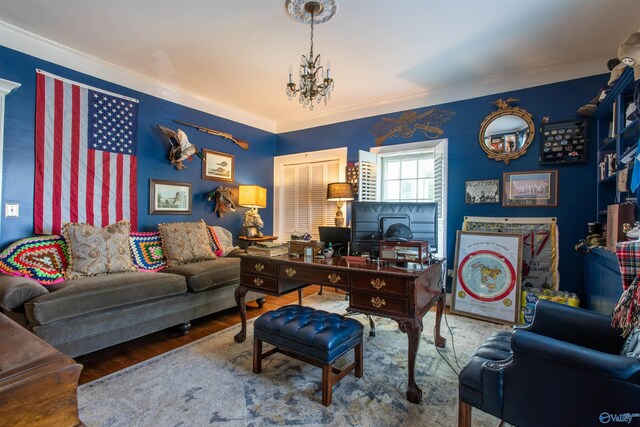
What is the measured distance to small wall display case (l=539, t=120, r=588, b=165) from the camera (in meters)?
3.27

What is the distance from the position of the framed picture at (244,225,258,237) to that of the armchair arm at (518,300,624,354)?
3834mm

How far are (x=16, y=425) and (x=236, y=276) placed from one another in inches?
120

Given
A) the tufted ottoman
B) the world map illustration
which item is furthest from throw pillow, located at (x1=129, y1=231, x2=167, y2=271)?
the world map illustration

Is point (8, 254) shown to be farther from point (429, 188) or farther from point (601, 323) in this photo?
point (429, 188)

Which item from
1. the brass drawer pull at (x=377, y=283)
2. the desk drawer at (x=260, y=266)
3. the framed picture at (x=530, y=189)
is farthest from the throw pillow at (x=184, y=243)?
the framed picture at (x=530, y=189)

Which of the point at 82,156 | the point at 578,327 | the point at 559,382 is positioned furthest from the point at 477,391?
the point at 82,156

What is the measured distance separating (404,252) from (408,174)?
2.64 m

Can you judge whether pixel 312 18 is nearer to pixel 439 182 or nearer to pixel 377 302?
pixel 377 302

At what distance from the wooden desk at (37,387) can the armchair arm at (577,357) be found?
1.40 m

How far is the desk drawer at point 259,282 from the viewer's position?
8.05ft

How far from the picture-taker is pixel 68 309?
224 centimetres

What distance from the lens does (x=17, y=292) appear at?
2.16 metres

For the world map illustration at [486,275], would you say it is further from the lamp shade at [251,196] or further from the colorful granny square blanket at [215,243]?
the colorful granny square blanket at [215,243]

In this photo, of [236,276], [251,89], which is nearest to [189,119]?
[251,89]
